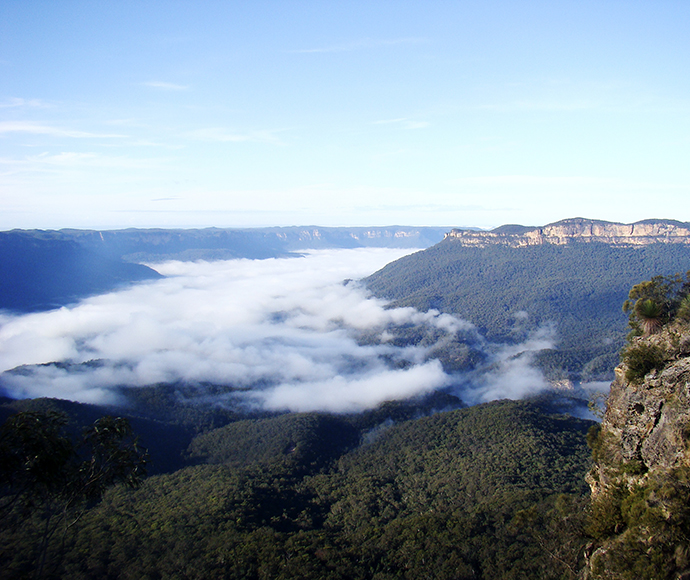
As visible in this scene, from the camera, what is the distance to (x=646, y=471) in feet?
68.2

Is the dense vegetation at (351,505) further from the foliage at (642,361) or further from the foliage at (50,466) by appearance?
the foliage at (50,466)

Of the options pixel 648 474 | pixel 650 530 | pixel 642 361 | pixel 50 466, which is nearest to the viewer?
pixel 650 530

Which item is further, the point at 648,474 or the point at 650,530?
the point at 648,474

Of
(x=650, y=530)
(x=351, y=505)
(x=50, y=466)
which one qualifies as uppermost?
(x=50, y=466)

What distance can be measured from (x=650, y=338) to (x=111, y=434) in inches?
1249

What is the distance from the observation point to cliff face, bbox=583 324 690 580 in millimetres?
17453

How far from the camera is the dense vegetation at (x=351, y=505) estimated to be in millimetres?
42188

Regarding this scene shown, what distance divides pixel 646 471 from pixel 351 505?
5347 cm

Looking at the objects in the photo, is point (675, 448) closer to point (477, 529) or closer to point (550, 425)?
point (477, 529)

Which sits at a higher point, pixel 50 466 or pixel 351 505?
pixel 50 466

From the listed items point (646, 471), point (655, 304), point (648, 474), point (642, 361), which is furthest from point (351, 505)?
point (648, 474)

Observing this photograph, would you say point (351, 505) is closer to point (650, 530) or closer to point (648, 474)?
point (648, 474)

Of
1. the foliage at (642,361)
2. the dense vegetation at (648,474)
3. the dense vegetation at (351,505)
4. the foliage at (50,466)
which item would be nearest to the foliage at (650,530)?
the dense vegetation at (648,474)

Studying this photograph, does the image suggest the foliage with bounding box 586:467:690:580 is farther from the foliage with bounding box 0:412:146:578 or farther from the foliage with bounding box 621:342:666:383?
the foliage with bounding box 0:412:146:578
